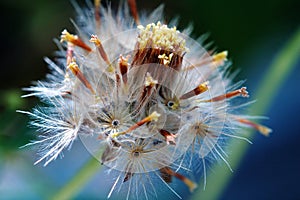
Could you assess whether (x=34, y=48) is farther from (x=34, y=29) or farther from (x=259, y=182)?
(x=259, y=182)

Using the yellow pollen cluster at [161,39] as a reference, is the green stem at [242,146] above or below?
below

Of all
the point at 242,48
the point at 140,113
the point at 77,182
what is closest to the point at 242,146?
the point at 242,48

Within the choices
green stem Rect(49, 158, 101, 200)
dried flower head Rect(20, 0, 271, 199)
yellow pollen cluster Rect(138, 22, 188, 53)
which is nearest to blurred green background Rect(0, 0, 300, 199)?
green stem Rect(49, 158, 101, 200)

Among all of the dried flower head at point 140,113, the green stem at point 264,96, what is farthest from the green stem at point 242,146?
the dried flower head at point 140,113

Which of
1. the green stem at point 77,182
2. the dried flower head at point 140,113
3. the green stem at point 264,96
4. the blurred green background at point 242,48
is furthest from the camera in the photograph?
the blurred green background at point 242,48

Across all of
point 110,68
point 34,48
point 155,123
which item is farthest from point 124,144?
point 34,48

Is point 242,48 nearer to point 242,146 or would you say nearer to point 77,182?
point 242,146

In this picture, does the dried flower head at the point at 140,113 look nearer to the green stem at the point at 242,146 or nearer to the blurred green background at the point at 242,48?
the green stem at the point at 242,146

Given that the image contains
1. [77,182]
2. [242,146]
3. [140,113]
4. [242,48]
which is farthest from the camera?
[242,48]
